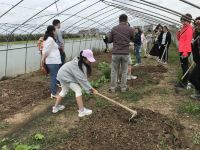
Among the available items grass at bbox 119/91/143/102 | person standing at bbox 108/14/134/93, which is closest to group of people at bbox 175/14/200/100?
grass at bbox 119/91/143/102

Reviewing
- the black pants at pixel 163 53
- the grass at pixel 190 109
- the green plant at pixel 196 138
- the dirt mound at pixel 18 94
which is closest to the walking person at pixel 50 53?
the dirt mound at pixel 18 94

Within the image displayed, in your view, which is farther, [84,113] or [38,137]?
[84,113]

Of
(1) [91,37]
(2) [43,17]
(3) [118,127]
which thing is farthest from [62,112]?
(1) [91,37]

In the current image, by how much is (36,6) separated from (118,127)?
947 cm

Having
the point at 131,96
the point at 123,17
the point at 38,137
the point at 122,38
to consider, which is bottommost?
the point at 38,137

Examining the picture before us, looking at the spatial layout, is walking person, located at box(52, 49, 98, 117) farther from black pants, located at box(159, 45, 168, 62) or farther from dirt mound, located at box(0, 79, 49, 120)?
black pants, located at box(159, 45, 168, 62)

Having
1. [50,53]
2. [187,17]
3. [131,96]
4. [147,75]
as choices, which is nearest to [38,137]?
[50,53]

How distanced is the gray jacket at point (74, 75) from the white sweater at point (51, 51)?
46.7 inches

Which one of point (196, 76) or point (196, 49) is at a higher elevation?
point (196, 49)

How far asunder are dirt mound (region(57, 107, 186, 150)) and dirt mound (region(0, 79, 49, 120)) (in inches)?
84.3

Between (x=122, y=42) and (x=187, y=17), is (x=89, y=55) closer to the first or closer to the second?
(x=122, y=42)

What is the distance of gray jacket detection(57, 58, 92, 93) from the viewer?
635cm

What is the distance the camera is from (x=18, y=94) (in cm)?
891

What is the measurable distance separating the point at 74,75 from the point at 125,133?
1.56 metres
